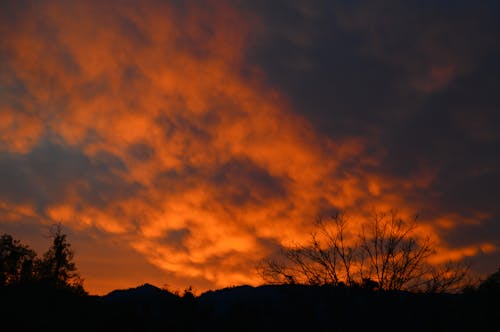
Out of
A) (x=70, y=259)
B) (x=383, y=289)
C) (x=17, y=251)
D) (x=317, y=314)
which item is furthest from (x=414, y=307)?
(x=17, y=251)

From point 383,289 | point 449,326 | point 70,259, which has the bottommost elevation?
point 449,326

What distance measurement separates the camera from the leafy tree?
65.3 m

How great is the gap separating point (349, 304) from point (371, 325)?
122 centimetres

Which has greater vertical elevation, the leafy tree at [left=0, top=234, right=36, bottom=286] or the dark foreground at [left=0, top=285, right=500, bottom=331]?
the leafy tree at [left=0, top=234, right=36, bottom=286]

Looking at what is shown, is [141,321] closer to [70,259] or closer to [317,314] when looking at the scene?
[317,314]

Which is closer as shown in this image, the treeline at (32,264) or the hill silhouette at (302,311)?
the hill silhouette at (302,311)

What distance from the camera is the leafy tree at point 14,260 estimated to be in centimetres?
6531

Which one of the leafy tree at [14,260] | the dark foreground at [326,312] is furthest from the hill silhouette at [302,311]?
the leafy tree at [14,260]

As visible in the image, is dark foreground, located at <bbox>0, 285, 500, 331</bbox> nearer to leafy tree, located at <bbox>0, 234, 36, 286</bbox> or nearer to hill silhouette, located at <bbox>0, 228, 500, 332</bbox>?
hill silhouette, located at <bbox>0, 228, 500, 332</bbox>

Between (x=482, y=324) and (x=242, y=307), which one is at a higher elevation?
(x=242, y=307)

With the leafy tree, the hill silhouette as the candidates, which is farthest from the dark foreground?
the leafy tree

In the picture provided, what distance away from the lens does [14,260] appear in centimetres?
6644

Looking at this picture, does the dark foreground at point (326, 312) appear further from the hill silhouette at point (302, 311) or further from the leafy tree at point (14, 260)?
the leafy tree at point (14, 260)

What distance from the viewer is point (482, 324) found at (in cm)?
1784
